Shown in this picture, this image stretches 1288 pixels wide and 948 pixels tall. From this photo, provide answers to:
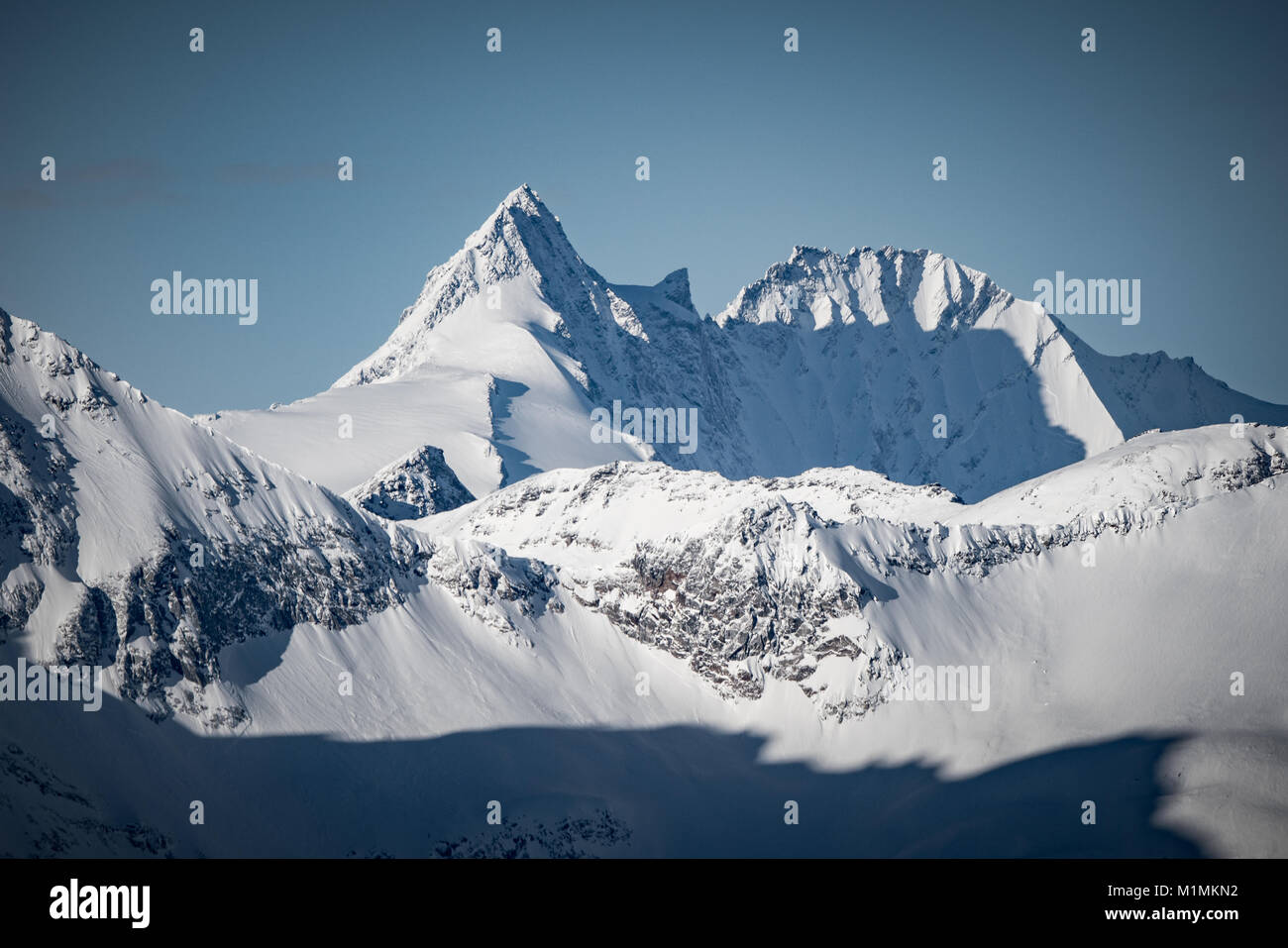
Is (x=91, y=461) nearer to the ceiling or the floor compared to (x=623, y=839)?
nearer to the ceiling

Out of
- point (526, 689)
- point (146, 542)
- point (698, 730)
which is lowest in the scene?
point (698, 730)

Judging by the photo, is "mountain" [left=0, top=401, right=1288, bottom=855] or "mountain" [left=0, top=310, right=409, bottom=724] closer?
"mountain" [left=0, top=401, right=1288, bottom=855]

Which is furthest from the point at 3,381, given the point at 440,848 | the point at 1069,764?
the point at 1069,764

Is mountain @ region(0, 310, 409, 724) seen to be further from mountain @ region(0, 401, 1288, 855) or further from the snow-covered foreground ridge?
mountain @ region(0, 401, 1288, 855)

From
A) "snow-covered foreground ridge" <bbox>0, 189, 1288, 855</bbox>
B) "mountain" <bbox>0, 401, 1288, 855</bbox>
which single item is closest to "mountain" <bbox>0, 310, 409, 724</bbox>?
"snow-covered foreground ridge" <bbox>0, 189, 1288, 855</bbox>

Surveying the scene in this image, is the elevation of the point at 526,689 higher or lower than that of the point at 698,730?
higher

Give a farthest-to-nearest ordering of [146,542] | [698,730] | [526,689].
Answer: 1. [698,730]
2. [526,689]
3. [146,542]

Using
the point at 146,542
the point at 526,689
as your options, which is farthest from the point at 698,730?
the point at 146,542

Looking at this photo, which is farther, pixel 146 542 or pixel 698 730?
pixel 698 730

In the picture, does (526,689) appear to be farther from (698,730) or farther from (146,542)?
(146,542)

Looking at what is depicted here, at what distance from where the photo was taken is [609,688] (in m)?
188

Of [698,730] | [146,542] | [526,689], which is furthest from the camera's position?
[698,730]
